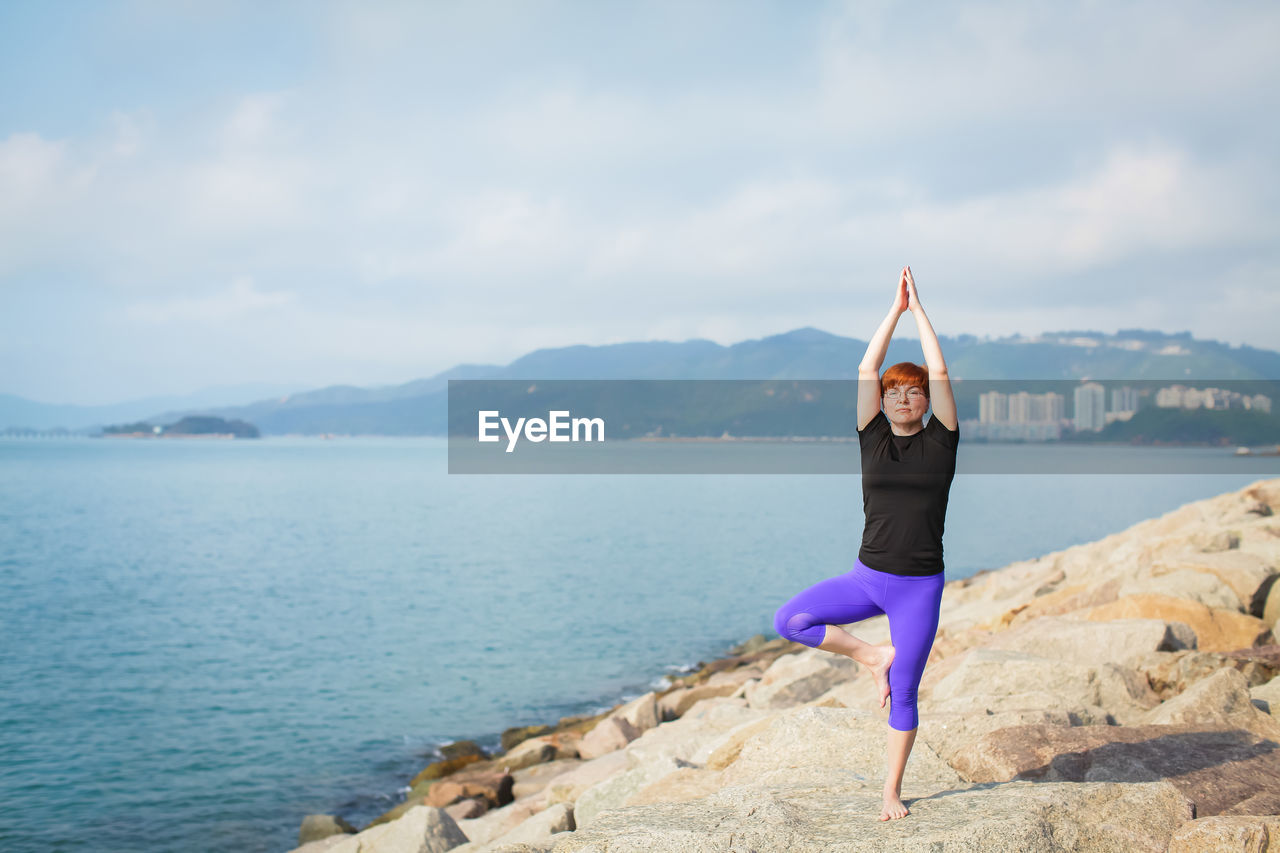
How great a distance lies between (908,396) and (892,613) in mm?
1176

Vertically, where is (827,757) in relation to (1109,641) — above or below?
below

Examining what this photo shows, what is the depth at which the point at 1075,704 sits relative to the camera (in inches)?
284

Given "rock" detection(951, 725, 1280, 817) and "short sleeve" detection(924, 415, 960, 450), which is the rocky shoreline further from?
"short sleeve" detection(924, 415, 960, 450)

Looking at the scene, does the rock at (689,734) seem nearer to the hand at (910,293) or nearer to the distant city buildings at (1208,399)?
the hand at (910,293)

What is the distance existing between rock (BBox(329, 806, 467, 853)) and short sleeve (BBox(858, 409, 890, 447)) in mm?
6259

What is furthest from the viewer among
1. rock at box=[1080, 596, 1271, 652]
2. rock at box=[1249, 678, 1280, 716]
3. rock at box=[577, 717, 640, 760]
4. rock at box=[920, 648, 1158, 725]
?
rock at box=[577, 717, 640, 760]

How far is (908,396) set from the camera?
15.8 feet

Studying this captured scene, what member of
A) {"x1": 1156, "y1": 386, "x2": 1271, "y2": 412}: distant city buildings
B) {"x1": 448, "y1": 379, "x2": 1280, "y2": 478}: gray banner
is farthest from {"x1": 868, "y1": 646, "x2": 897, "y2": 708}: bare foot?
{"x1": 1156, "y1": 386, "x2": 1271, "y2": 412}: distant city buildings

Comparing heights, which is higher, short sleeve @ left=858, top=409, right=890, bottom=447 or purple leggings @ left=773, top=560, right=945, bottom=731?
short sleeve @ left=858, top=409, right=890, bottom=447

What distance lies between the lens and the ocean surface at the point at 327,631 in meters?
14.5

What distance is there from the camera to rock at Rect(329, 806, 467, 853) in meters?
8.61

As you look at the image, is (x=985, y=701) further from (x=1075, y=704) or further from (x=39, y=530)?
(x=39, y=530)

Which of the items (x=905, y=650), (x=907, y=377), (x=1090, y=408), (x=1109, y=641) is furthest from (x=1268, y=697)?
(x=1090, y=408)

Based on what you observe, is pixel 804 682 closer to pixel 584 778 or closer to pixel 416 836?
pixel 584 778
